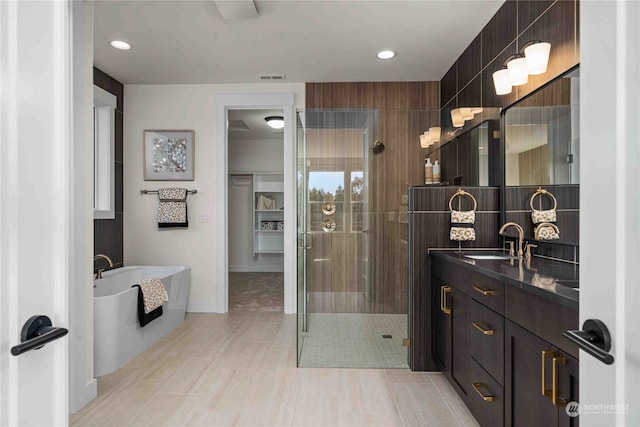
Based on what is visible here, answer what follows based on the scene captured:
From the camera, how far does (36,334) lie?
2.43 feet

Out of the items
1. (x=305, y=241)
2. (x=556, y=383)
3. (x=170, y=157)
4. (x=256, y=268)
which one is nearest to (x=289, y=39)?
(x=305, y=241)

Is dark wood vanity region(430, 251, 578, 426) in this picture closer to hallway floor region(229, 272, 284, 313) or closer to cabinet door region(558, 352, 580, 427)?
cabinet door region(558, 352, 580, 427)

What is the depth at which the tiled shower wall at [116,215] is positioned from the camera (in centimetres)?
410

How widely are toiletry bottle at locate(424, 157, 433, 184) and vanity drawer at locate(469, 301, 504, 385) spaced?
148cm

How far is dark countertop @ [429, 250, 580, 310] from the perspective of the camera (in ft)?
4.17

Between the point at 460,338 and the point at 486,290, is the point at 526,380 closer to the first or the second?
the point at 486,290

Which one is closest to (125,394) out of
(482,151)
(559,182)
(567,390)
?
(567,390)

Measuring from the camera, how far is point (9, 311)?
691mm

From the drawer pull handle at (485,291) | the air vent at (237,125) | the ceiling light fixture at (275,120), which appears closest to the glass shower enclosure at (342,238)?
the drawer pull handle at (485,291)

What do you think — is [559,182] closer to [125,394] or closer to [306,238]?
[306,238]

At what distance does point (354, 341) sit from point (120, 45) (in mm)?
3252

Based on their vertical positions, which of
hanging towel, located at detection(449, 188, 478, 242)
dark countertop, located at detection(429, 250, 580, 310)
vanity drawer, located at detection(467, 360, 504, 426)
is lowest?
vanity drawer, located at detection(467, 360, 504, 426)

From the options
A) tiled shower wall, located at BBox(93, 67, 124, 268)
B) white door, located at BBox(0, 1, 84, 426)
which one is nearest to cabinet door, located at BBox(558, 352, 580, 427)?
white door, located at BBox(0, 1, 84, 426)
